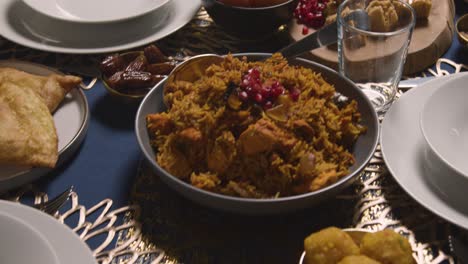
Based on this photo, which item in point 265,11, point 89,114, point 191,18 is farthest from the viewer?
point 191,18

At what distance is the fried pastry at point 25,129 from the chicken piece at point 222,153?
0.36 meters

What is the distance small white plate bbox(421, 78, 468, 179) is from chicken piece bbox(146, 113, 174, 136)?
0.54 meters

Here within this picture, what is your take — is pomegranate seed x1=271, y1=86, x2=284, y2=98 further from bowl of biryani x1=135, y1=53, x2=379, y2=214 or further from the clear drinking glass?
the clear drinking glass

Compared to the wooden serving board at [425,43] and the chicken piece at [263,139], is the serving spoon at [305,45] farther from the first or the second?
the chicken piece at [263,139]

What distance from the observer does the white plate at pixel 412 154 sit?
1.04 meters

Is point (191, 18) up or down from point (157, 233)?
up

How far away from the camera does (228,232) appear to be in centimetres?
110

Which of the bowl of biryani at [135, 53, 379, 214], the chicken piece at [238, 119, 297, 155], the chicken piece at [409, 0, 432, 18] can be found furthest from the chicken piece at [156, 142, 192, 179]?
the chicken piece at [409, 0, 432, 18]

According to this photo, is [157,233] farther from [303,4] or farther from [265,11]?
[303,4]

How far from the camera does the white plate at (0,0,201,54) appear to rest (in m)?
1.61

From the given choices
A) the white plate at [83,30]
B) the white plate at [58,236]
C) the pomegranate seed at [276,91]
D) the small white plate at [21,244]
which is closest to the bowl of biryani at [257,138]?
the pomegranate seed at [276,91]

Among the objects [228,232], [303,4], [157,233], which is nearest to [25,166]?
[157,233]

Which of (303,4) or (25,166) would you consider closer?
(25,166)

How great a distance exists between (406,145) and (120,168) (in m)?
0.66
